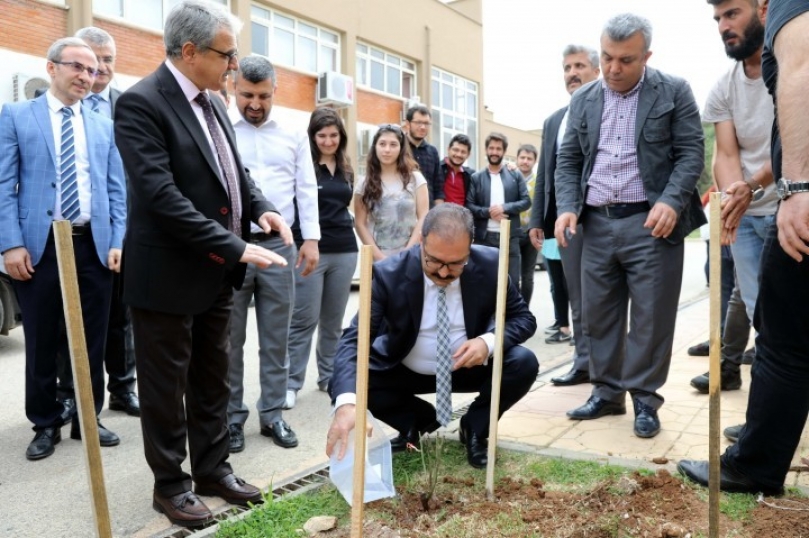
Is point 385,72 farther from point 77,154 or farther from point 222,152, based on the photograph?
point 222,152

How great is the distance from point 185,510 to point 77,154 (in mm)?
2157

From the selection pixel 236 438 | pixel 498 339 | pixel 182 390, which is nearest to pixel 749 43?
pixel 498 339

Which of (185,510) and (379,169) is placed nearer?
(185,510)

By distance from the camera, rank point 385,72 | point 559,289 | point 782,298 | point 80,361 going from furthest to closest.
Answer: point 385,72, point 559,289, point 782,298, point 80,361

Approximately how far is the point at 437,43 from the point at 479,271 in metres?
23.8

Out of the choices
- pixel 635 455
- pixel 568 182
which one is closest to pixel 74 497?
pixel 635 455

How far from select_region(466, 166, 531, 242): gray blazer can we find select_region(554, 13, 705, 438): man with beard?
2.87m

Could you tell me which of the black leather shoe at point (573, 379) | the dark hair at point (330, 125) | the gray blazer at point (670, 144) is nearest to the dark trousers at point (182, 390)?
the dark hair at point (330, 125)

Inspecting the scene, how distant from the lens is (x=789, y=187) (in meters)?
2.32

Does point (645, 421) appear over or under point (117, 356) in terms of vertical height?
under

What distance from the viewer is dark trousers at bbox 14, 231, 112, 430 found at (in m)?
3.84

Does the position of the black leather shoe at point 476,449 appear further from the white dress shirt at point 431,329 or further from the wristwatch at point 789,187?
Result: the wristwatch at point 789,187

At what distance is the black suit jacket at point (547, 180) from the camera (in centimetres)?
504

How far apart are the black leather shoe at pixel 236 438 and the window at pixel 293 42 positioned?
15.6m
